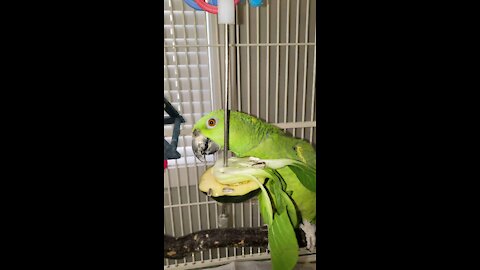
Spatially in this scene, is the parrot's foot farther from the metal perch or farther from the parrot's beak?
the parrot's beak

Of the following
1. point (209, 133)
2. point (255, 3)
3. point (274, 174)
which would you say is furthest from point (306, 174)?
point (255, 3)

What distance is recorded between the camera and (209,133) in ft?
1.96

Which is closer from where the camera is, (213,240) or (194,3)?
(194,3)

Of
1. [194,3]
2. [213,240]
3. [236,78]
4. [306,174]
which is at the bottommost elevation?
[213,240]

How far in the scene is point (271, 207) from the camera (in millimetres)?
595

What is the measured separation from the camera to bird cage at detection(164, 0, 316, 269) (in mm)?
→ 582

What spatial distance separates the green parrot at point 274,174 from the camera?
0.60m

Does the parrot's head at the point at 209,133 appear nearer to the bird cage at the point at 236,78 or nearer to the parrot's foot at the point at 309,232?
the bird cage at the point at 236,78

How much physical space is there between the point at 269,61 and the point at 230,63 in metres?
0.07

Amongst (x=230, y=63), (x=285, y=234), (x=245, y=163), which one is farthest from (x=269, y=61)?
(x=285, y=234)

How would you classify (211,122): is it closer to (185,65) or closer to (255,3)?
(185,65)

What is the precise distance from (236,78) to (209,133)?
0.36ft

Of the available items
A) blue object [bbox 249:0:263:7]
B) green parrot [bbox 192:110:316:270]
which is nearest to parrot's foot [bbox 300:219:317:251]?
green parrot [bbox 192:110:316:270]
